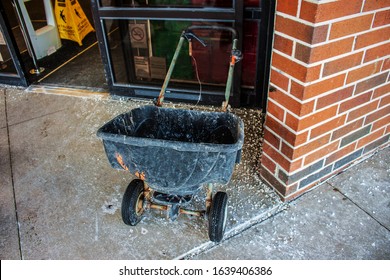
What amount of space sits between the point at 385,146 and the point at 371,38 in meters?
1.21

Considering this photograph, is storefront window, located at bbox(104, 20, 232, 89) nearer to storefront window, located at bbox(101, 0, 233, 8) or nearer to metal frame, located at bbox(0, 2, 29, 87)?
storefront window, located at bbox(101, 0, 233, 8)

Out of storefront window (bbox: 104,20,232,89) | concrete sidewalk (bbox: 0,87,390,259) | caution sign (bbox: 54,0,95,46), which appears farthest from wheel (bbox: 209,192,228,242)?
caution sign (bbox: 54,0,95,46)

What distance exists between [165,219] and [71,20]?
13.0ft

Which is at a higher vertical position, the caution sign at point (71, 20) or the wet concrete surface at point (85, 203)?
the caution sign at point (71, 20)

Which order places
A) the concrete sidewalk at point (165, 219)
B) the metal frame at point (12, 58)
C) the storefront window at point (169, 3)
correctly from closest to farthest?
the concrete sidewalk at point (165, 219) < the storefront window at point (169, 3) < the metal frame at point (12, 58)

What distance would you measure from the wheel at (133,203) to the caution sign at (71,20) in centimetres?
374

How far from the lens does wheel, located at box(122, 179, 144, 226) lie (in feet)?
7.02

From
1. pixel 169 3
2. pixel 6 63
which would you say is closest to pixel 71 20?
pixel 6 63

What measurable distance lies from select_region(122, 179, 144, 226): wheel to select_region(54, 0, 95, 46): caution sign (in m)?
3.74

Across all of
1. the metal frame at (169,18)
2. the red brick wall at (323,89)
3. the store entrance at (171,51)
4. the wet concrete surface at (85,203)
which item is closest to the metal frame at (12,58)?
the store entrance at (171,51)

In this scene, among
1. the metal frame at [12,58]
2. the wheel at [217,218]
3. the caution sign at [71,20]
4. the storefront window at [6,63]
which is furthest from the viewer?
the caution sign at [71,20]

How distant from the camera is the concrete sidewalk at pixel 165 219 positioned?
Answer: 6.99 feet

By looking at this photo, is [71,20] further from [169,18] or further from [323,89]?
[323,89]

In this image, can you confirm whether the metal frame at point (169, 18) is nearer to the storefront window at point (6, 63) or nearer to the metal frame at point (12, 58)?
the metal frame at point (12, 58)
